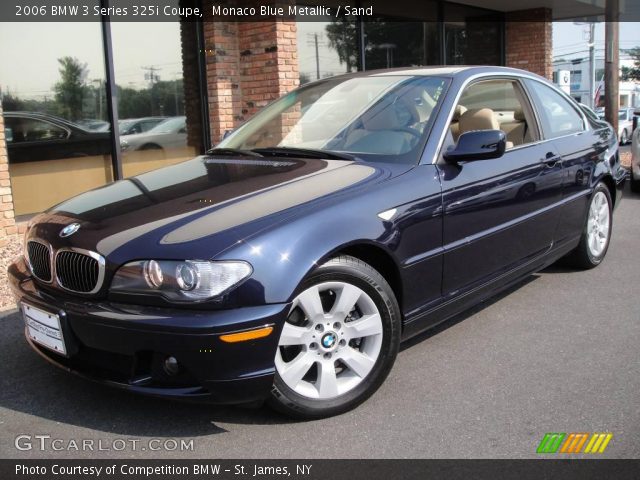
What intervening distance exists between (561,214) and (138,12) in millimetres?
5815

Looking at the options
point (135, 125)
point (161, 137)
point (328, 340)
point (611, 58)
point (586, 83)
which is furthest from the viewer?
point (586, 83)

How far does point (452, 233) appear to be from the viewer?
3467mm

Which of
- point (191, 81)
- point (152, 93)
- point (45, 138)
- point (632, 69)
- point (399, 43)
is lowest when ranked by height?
point (45, 138)

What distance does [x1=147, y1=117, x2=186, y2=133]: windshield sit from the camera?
8.35 metres

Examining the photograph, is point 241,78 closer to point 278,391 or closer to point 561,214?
point 561,214

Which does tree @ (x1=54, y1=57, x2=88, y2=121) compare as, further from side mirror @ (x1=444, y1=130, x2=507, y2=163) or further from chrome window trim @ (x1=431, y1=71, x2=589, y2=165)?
side mirror @ (x1=444, y1=130, x2=507, y2=163)

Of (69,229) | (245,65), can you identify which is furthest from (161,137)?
(69,229)

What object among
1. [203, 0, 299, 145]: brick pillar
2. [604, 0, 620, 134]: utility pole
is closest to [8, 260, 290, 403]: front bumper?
[203, 0, 299, 145]: brick pillar

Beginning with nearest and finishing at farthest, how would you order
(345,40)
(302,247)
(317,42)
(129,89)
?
1. (302,247)
2. (129,89)
3. (317,42)
4. (345,40)

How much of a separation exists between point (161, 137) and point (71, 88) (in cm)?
133

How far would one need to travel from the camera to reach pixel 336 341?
295 cm

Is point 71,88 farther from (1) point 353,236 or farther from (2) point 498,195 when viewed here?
(1) point 353,236

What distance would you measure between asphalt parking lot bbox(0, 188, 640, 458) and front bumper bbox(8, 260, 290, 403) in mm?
281

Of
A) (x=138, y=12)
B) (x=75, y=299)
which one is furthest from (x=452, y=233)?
(x=138, y=12)
